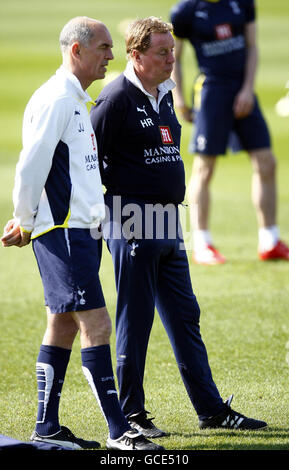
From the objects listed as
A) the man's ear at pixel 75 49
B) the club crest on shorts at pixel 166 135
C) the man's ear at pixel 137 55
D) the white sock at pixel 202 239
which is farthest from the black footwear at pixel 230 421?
the white sock at pixel 202 239

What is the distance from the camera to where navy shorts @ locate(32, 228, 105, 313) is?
414 centimetres

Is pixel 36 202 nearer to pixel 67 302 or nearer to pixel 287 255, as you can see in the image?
pixel 67 302

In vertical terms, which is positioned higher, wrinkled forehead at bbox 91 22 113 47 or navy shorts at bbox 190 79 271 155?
wrinkled forehead at bbox 91 22 113 47

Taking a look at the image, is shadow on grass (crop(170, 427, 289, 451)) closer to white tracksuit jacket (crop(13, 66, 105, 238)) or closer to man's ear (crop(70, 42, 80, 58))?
white tracksuit jacket (crop(13, 66, 105, 238))

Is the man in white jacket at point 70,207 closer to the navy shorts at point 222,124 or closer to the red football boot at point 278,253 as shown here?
the navy shorts at point 222,124

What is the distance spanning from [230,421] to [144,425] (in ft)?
1.48

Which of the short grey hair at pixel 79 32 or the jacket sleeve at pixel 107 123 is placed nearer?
the short grey hair at pixel 79 32

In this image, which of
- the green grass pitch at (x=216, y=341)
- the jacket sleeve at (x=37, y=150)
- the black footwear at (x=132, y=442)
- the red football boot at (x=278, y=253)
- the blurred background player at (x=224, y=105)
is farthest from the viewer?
the red football boot at (x=278, y=253)

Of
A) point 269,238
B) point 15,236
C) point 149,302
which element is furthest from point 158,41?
point 269,238

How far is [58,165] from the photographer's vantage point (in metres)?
4.16

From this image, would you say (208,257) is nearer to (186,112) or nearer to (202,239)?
(202,239)

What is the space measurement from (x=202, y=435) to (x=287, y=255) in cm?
426

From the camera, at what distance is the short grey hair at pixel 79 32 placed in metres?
4.19

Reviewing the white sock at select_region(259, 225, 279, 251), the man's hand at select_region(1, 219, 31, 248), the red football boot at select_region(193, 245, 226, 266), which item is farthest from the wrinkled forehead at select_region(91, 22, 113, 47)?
the white sock at select_region(259, 225, 279, 251)
